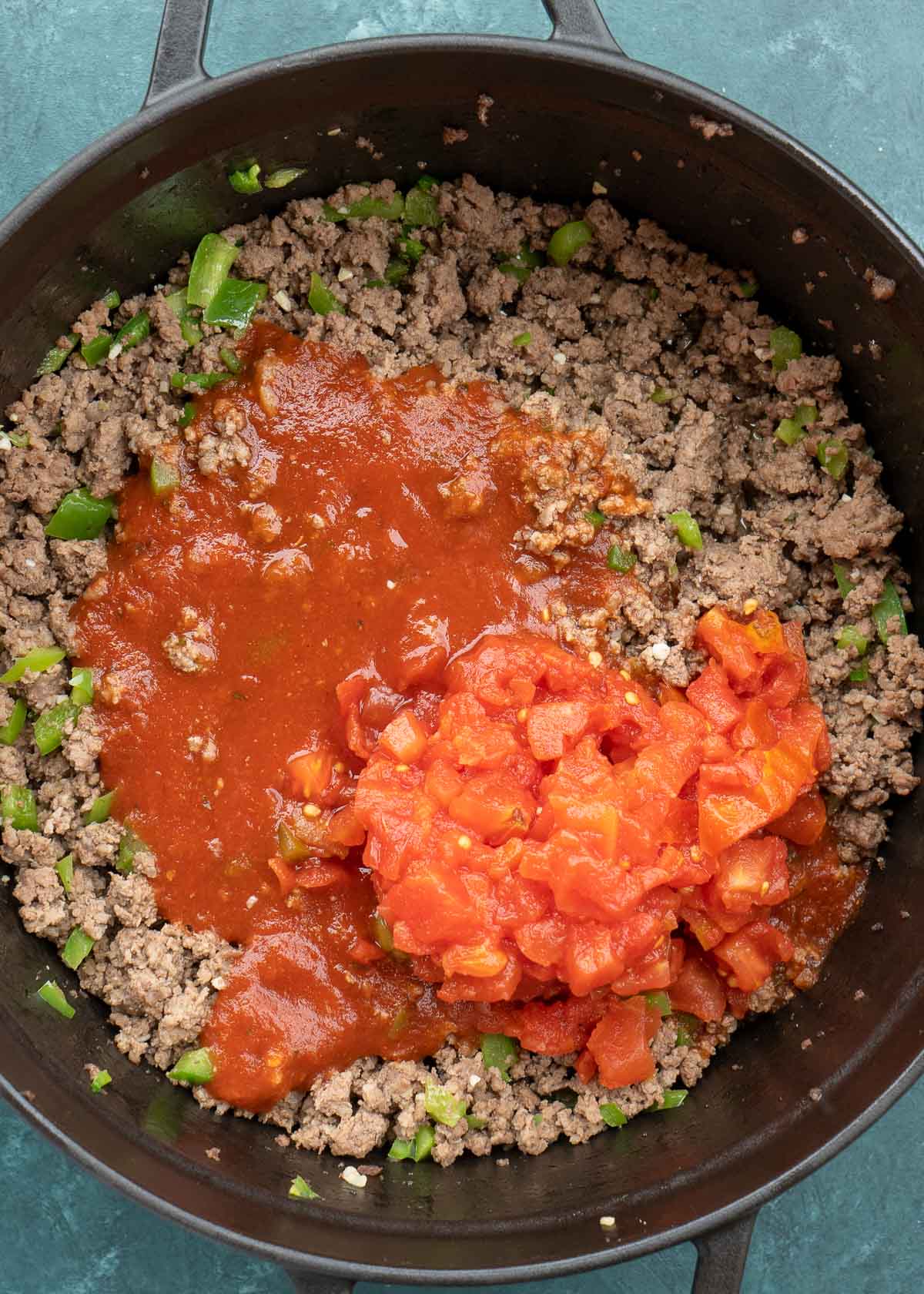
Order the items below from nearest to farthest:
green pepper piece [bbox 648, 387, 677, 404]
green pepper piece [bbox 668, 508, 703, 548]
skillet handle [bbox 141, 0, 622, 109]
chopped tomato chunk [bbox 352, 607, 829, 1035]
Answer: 1. skillet handle [bbox 141, 0, 622, 109]
2. chopped tomato chunk [bbox 352, 607, 829, 1035]
3. green pepper piece [bbox 668, 508, 703, 548]
4. green pepper piece [bbox 648, 387, 677, 404]

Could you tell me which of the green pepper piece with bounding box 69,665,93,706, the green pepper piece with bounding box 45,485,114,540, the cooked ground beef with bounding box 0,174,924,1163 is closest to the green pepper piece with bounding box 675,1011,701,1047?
the cooked ground beef with bounding box 0,174,924,1163

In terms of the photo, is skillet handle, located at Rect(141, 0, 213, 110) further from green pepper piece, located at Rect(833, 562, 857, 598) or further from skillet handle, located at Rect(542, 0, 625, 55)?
green pepper piece, located at Rect(833, 562, 857, 598)

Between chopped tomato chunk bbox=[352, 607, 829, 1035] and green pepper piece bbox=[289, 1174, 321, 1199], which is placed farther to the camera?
green pepper piece bbox=[289, 1174, 321, 1199]

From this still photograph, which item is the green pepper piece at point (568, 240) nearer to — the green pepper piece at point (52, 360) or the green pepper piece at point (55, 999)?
the green pepper piece at point (52, 360)

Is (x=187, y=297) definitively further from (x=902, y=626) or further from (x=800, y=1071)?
(x=800, y=1071)

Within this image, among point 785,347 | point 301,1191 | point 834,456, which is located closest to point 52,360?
point 785,347

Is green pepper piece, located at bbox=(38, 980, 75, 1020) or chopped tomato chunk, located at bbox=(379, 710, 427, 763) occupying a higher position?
chopped tomato chunk, located at bbox=(379, 710, 427, 763)
